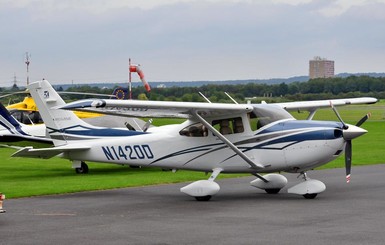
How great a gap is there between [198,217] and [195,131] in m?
3.77

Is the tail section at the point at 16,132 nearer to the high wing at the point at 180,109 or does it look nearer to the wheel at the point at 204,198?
the high wing at the point at 180,109

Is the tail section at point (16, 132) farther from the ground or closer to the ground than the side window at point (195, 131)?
closer to the ground

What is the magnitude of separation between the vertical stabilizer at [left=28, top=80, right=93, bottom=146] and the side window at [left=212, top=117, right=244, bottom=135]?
4.51 meters

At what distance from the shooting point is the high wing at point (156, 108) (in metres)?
16.1

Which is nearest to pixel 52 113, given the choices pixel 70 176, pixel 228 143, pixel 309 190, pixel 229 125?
pixel 70 176

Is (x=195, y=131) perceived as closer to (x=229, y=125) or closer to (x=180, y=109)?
(x=229, y=125)

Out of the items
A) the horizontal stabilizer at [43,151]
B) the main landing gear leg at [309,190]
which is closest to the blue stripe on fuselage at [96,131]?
the horizontal stabilizer at [43,151]

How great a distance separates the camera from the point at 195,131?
1855cm

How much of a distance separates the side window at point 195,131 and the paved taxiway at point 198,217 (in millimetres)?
1351

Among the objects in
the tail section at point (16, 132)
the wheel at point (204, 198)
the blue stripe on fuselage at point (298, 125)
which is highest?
the blue stripe on fuselage at point (298, 125)

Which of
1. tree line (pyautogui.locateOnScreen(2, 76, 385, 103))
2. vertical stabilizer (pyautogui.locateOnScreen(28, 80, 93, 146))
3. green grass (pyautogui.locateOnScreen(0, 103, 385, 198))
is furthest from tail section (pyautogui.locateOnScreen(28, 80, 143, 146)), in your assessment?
tree line (pyautogui.locateOnScreen(2, 76, 385, 103))

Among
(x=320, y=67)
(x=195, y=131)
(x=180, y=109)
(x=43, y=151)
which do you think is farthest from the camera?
(x=320, y=67)

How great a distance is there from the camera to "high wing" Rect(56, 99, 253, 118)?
16.1 metres

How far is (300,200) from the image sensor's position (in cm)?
1736
